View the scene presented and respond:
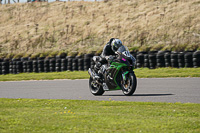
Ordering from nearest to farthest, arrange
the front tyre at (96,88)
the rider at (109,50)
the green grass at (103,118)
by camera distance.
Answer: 1. the green grass at (103,118)
2. the rider at (109,50)
3. the front tyre at (96,88)

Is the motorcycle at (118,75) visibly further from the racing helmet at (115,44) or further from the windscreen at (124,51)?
the racing helmet at (115,44)

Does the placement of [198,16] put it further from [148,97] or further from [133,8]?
[148,97]

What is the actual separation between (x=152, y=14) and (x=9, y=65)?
17.3 meters

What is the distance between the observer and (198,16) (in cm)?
3503

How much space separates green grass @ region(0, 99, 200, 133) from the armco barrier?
526 inches

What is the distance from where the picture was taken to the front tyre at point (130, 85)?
10.8 m

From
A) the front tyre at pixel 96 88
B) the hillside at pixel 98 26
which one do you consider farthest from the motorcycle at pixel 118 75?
the hillside at pixel 98 26

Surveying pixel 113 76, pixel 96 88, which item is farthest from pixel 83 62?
pixel 113 76

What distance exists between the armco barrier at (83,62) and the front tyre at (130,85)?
1131 cm

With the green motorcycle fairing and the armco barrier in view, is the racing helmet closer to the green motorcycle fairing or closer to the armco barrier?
the green motorcycle fairing

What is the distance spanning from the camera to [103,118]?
22.9 feet

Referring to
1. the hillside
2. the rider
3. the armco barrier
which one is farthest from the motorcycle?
the hillside

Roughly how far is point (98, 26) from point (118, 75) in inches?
1209

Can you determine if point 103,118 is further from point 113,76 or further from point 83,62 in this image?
point 83,62
